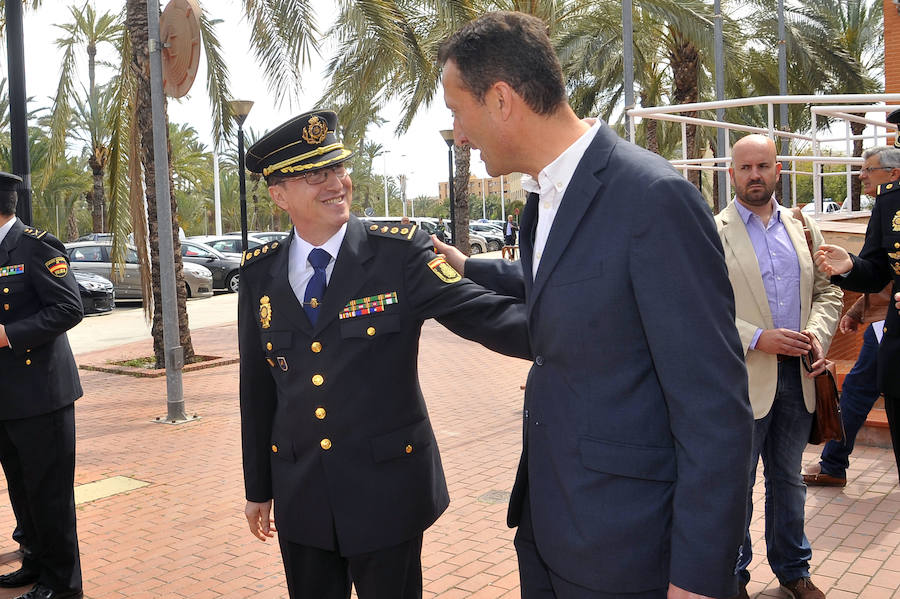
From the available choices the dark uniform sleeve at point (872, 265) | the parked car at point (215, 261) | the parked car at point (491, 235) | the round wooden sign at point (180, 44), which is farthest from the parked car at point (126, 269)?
the parked car at point (491, 235)

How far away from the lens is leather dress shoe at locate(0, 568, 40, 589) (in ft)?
14.0

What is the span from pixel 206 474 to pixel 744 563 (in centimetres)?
418

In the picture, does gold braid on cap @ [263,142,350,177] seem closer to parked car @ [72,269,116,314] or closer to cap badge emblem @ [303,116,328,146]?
cap badge emblem @ [303,116,328,146]

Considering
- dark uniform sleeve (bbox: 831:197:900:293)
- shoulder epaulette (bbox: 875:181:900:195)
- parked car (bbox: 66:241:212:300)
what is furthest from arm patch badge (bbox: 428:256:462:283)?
parked car (bbox: 66:241:212:300)

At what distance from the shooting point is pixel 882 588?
3.88 metres

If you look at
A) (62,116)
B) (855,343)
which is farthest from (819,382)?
(62,116)

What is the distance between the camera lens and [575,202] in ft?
5.79

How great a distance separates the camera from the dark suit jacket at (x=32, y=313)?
3.95 meters

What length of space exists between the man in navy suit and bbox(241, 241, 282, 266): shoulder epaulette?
1.09 m

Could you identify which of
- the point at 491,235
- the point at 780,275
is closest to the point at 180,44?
the point at 780,275

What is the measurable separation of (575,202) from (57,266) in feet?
10.3

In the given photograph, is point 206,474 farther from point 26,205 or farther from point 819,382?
point 819,382

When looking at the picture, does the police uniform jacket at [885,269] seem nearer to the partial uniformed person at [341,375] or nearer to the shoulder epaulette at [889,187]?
the shoulder epaulette at [889,187]

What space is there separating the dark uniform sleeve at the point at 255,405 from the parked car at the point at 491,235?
38930mm
